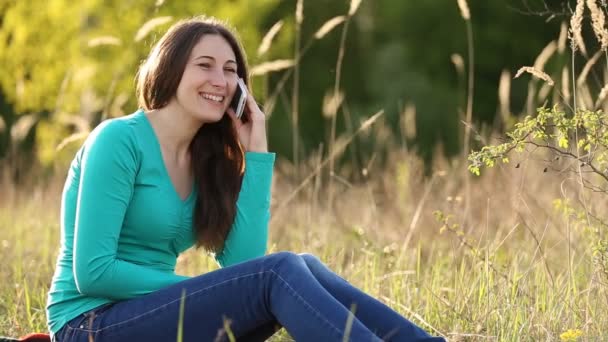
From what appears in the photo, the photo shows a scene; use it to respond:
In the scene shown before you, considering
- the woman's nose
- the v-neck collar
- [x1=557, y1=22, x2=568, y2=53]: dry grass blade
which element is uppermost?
[x1=557, y1=22, x2=568, y2=53]: dry grass blade

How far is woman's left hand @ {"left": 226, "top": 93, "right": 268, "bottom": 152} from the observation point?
3.58m

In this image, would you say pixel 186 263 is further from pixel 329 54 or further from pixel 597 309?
pixel 329 54

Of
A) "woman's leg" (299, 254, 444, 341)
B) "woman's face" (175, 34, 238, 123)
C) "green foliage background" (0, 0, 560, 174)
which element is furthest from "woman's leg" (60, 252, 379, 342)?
"green foliage background" (0, 0, 560, 174)

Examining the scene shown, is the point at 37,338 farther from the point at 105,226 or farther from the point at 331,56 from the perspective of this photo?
the point at 331,56

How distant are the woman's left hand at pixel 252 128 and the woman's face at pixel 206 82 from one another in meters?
0.19

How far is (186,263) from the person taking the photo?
5070mm

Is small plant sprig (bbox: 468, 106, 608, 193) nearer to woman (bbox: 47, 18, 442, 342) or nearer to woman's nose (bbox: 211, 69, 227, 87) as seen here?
woman (bbox: 47, 18, 442, 342)

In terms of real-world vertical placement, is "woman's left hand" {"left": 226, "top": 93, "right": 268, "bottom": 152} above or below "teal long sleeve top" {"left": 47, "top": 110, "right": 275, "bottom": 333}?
above

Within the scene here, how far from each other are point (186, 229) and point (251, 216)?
0.88 feet

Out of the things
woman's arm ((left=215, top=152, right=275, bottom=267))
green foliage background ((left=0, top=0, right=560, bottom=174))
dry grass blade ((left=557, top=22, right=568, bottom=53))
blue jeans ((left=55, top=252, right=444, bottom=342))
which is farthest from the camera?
green foliage background ((left=0, top=0, right=560, bottom=174))

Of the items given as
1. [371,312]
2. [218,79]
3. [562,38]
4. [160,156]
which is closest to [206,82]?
[218,79]

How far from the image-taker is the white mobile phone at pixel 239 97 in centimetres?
348

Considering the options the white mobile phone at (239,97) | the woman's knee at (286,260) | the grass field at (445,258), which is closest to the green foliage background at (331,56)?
the grass field at (445,258)

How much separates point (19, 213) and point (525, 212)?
325cm
